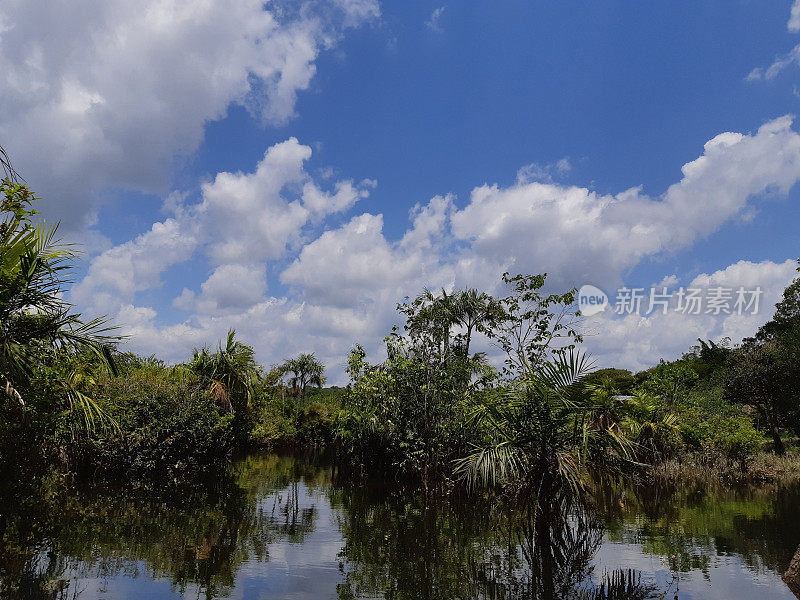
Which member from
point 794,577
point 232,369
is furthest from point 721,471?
point 232,369

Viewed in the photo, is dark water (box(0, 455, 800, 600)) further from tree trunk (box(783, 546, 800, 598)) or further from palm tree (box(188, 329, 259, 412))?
palm tree (box(188, 329, 259, 412))

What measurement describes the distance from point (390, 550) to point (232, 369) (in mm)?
17886

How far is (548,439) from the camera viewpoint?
355 inches

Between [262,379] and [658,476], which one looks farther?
[262,379]

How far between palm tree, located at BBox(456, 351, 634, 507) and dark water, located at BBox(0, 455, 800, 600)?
0.92m

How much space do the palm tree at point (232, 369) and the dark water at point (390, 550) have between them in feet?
37.8

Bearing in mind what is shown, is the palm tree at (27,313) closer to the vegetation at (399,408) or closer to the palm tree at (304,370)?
the vegetation at (399,408)

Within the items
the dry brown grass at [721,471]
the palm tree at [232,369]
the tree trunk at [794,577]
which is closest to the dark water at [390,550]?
the tree trunk at [794,577]

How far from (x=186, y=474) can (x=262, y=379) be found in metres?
9.25

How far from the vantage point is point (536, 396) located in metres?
8.90

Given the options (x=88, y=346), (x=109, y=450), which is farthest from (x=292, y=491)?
(x=88, y=346)

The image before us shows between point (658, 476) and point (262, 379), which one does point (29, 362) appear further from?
point (262, 379)

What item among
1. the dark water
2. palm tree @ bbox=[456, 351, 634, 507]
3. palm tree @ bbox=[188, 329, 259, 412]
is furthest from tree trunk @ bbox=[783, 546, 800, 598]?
palm tree @ bbox=[188, 329, 259, 412]

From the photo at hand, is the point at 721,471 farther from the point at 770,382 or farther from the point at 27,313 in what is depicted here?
the point at 27,313
